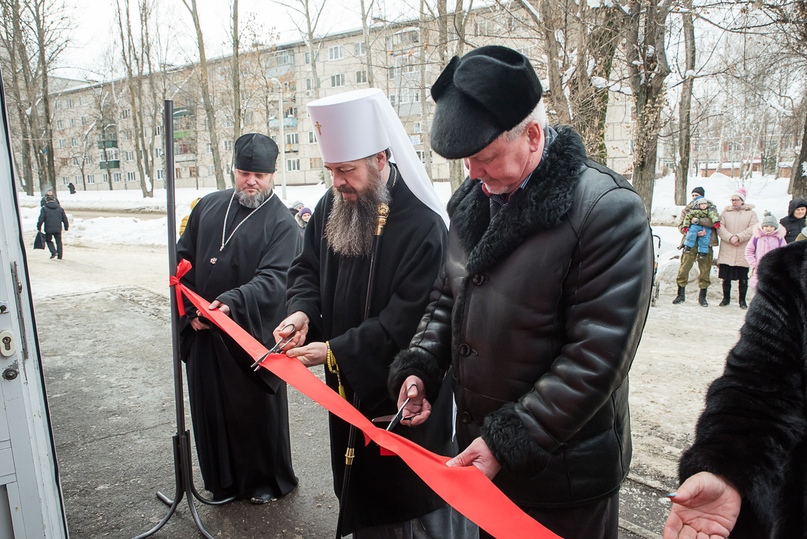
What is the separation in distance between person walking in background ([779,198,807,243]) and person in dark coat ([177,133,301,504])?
860cm

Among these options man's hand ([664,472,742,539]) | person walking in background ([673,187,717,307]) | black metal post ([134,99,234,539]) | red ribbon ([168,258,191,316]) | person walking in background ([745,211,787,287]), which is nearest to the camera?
man's hand ([664,472,742,539])

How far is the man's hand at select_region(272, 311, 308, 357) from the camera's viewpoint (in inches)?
109

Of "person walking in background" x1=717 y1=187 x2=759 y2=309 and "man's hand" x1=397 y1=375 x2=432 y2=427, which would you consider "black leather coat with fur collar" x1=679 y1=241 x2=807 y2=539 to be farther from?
"person walking in background" x1=717 y1=187 x2=759 y2=309

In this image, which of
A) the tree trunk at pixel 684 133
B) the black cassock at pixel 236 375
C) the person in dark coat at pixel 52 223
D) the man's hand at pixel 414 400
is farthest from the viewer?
the tree trunk at pixel 684 133

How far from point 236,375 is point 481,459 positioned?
2309 millimetres

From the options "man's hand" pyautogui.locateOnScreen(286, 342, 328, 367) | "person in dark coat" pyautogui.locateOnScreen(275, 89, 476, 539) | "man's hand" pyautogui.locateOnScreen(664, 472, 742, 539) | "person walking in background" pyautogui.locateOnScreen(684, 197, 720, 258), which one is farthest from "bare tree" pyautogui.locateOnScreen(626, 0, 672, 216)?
"man's hand" pyautogui.locateOnScreen(664, 472, 742, 539)

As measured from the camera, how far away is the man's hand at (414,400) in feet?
7.13

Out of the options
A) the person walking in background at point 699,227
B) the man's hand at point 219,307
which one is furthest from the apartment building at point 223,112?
the man's hand at point 219,307

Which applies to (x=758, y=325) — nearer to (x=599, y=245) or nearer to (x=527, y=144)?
(x=599, y=245)

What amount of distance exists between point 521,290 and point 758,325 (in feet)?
2.06

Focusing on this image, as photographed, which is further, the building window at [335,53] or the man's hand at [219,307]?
the building window at [335,53]

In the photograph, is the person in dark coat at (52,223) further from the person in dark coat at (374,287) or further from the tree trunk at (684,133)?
the tree trunk at (684,133)

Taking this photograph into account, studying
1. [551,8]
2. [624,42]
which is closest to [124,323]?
[551,8]

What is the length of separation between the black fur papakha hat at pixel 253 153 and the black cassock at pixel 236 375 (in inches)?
10.5
